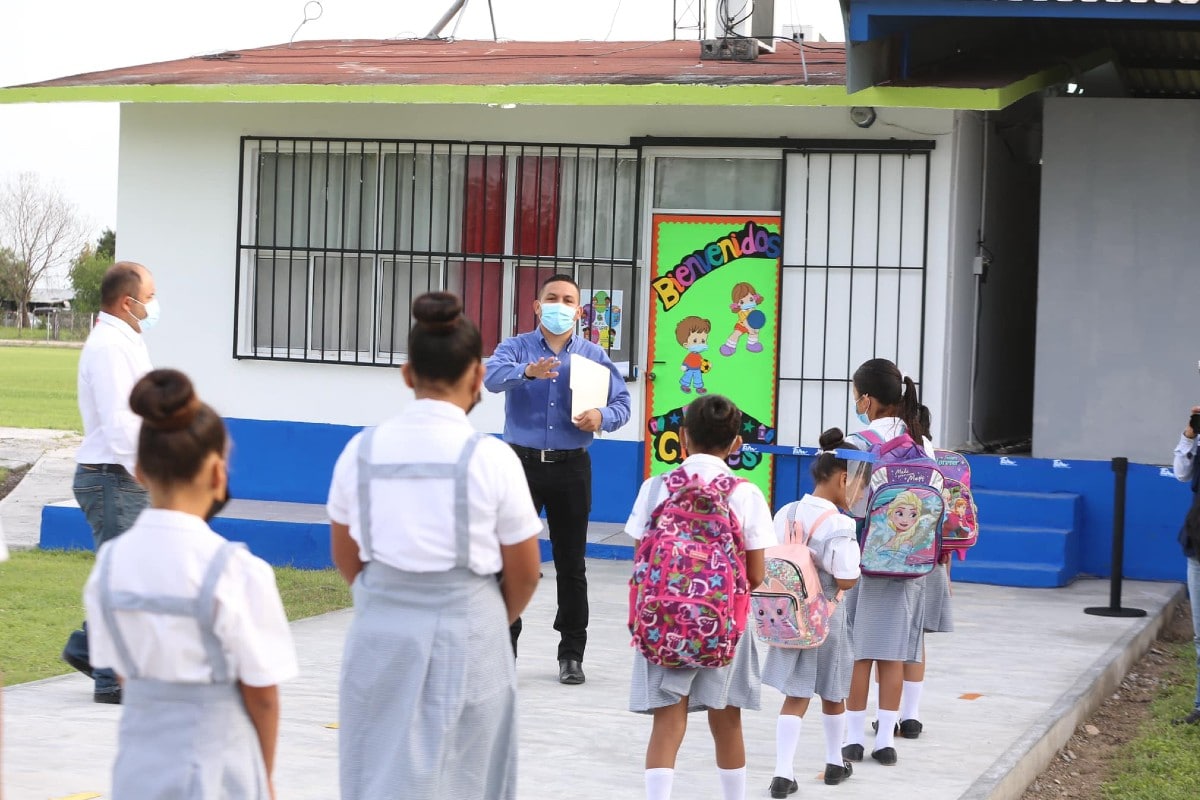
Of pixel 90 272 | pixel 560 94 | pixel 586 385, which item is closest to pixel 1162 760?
pixel 586 385

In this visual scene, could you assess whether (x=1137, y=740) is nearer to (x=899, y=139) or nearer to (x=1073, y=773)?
(x=1073, y=773)

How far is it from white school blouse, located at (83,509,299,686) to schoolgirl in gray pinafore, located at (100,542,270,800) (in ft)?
0.05

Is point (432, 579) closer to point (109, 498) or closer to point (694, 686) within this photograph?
point (694, 686)

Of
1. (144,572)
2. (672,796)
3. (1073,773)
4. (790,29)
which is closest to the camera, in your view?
(144,572)

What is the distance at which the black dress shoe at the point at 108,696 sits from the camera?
6961mm

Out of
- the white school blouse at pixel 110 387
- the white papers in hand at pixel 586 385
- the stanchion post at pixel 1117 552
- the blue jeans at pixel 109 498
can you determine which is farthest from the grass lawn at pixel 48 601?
the stanchion post at pixel 1117 552

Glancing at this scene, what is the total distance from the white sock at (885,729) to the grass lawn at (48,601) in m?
3.90

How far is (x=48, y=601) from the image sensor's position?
991cm

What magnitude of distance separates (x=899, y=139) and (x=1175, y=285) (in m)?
2.20

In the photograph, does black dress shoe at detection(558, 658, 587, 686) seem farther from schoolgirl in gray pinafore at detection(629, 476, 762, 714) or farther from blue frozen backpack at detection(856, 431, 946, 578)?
schoolgirl in gray pinafore at detection(629, 476, 762, 714)

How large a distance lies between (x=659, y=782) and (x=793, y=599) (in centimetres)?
91

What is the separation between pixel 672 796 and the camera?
597 cm

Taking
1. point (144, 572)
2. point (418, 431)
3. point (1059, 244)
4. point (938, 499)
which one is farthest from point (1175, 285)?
point (144, 572)

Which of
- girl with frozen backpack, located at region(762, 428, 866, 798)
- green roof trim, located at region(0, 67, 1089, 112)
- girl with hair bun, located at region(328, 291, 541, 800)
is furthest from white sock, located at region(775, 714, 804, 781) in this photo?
green roof trim, located at region(0, 67, 1089, 112)
